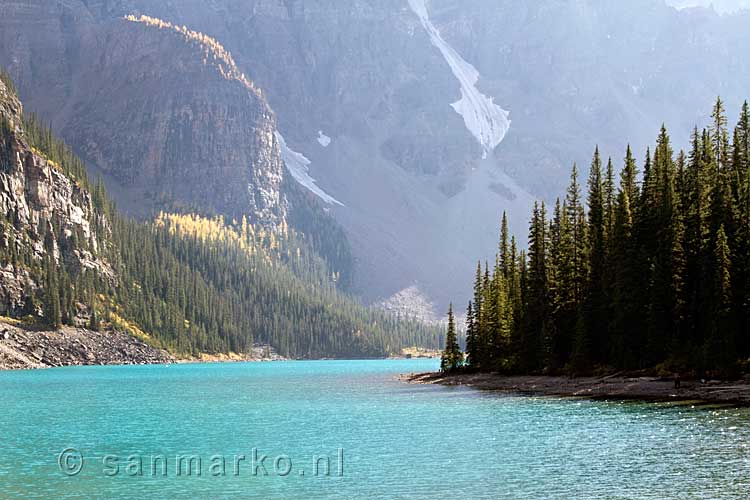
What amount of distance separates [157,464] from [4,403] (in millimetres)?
48022

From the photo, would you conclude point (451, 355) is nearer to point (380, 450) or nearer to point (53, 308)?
point (380, 450)

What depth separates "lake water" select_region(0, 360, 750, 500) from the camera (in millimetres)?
39188

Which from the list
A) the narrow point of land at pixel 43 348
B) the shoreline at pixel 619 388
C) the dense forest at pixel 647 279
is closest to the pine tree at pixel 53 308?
the narrow point of land at pixel 43 348

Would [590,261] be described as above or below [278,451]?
above

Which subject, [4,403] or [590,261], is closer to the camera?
[4,403]

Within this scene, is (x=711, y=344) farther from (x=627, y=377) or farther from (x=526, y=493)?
(x=526, y=493)

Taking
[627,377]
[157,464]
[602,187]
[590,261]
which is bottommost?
[157,464]

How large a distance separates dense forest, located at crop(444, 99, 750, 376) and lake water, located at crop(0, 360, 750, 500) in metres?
15.2

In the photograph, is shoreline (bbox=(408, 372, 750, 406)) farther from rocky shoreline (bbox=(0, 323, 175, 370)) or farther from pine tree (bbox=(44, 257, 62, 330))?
pine tree (bbox=(44, 257, 62, 330))

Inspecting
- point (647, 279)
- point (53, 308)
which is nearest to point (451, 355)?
point (647, 279)

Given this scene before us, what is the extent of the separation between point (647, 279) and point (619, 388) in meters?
13.1

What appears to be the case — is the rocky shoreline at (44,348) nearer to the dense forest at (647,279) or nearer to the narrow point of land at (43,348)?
the narrow point of land at (43,348)

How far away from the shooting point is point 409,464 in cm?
4600

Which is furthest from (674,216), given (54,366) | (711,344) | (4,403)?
(54,366)
